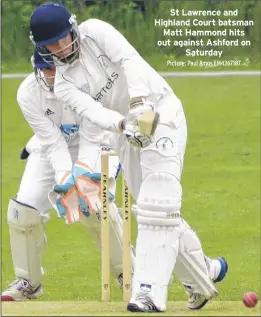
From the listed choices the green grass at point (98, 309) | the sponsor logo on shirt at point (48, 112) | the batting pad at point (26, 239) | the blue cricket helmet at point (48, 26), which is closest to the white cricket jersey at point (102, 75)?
the blue cricket helmet at point (48, 26)

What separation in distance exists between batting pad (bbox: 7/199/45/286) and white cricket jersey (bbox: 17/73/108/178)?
1.19 feet

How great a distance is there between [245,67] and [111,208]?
11.7m

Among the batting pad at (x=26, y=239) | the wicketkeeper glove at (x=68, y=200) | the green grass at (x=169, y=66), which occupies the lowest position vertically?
the green grass at (x=169, y=66)

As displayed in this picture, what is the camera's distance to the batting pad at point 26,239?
7.66 m

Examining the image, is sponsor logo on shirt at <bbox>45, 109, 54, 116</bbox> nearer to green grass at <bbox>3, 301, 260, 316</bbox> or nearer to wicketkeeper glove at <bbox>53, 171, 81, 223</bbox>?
wicketkeeper glove at <bbox>53, 171, 81, 223</bbox>

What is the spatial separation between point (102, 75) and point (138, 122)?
1.73 ft

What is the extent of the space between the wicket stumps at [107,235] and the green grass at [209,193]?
0.49 meters

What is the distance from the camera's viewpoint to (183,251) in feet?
21.5

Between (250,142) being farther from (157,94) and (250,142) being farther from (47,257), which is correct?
(157,94)

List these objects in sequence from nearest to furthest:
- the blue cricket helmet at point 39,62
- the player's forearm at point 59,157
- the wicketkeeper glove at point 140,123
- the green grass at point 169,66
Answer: the wicketkeeper glove at point 140,123 → the blue cricket helmet at point 39,62 → the player's forearm at point 59,157 → the green grass at point 169,66

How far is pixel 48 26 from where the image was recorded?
20.7 ft

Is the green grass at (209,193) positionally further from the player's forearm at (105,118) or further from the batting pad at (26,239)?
the player's forearm at (105,118)

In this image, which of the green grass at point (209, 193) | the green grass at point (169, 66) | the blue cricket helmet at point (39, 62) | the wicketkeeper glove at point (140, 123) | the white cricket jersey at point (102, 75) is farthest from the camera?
the green grass at point (169, 66)

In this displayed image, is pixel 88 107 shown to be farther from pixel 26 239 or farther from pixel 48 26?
pixel 26 239
